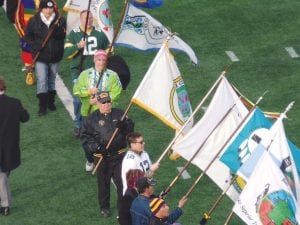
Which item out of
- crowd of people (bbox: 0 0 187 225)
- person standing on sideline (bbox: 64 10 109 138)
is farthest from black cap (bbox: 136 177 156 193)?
person standing on sideline (bbox: 64 10 109 138)

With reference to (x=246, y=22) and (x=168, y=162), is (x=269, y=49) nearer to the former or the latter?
(x=246, y=22)

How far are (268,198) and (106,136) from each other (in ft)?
9.66

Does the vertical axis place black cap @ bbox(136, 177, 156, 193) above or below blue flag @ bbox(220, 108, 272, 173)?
below

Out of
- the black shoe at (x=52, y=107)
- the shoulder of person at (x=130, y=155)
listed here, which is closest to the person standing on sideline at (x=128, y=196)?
the shoulder of person at (x=130, y=155)

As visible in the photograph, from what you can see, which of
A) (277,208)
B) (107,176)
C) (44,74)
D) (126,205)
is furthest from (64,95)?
Result: (277,208)

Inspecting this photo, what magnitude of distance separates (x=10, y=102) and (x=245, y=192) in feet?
12.0

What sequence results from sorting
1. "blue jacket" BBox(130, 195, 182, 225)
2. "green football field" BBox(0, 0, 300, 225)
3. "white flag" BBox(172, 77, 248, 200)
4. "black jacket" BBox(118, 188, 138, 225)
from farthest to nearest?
"green football field" BBox(0, 0, 300, 225)
"white flag" BBox(172, 77, 248, 200)
"black jacket" BBox(118, 188, 138, 225)
"blue jacket" BBox(130, 195, 182, 225)

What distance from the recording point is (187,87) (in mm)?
19578

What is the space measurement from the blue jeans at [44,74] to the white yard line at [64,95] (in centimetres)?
57

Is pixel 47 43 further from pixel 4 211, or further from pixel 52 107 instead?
pixel 4 211

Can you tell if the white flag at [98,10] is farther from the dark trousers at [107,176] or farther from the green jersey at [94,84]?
the dark trousers at [107,176]

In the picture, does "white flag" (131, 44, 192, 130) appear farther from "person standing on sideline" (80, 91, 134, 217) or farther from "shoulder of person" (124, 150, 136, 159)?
"shoulder of person" (124, 150, 136, 159)

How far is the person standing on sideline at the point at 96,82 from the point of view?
16562 millimetres

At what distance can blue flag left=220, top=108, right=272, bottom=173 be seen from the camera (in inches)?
575
